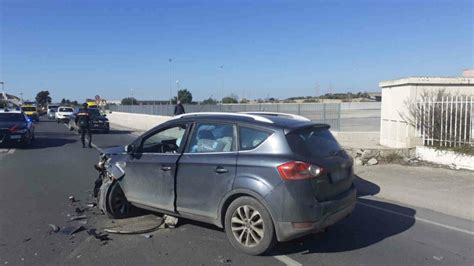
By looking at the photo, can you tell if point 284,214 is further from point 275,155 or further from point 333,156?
point 333,156

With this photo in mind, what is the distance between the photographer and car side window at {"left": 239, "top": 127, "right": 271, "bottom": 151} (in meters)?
5.07

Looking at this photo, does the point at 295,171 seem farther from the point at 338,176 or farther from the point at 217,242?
the point at 217,242

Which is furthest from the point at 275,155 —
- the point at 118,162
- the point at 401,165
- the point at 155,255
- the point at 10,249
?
the point at 401,165

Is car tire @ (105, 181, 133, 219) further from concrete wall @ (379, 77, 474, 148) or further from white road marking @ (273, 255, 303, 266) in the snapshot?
concrete wall @ (379, 77, 474, 148)

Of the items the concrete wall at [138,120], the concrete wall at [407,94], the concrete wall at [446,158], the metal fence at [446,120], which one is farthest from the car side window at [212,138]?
the concrete wall at [138,120]

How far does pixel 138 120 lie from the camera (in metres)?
34.1

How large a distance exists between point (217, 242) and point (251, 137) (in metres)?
1.40

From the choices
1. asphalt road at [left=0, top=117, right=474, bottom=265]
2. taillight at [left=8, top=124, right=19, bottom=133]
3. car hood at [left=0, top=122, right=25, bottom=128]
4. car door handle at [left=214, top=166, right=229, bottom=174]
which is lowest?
asphalt road at [left=0, top=117, right=474, bottom=265]

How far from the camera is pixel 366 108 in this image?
2228 cm

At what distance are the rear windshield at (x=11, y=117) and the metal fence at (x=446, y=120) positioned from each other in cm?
1583

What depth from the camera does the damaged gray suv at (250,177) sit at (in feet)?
15.5

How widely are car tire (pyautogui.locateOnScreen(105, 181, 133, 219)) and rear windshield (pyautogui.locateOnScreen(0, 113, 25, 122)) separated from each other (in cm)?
1419

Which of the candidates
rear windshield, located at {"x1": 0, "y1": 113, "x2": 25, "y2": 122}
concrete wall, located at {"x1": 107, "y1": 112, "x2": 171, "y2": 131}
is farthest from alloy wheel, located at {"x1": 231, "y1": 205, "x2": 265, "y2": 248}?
concrete wall, located at {"x1": 107, "y1": 112, "x2": 171, "y2": 131}

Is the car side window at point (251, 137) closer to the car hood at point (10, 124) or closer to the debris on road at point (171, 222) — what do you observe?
the debris on road at point (171, 222)
